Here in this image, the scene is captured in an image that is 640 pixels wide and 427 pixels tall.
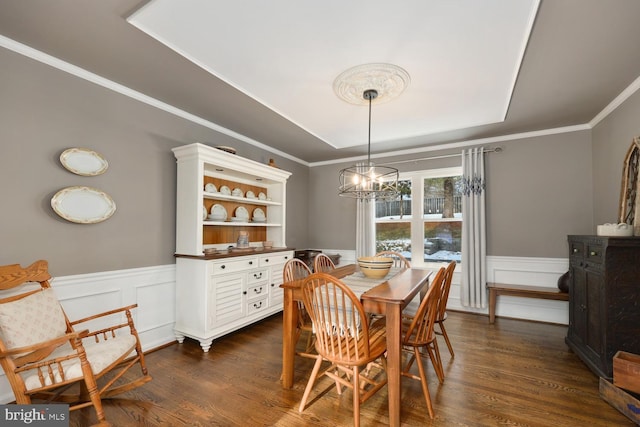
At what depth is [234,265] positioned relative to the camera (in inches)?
127

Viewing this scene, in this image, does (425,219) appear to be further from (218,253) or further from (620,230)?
(218,253)

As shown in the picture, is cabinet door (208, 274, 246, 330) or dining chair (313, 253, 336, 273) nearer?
cabinet door (208, 274, 246, 330)

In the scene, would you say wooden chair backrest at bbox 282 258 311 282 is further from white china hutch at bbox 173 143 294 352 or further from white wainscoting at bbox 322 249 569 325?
white wainscoting at bbox 322 249 569 325

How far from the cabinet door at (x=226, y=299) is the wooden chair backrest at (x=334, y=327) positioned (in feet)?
4.83

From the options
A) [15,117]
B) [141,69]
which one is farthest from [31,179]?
[141,69]

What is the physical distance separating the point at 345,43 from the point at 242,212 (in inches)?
104

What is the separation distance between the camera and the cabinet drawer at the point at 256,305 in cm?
344

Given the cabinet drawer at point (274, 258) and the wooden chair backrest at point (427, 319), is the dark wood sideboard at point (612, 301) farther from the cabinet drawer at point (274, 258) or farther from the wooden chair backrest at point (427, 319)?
the cabinet drawer at point (274, 258)

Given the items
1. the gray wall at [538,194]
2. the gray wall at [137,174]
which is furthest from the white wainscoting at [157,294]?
the gray wall at [538,194]

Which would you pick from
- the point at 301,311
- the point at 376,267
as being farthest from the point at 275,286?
the point at 376,267

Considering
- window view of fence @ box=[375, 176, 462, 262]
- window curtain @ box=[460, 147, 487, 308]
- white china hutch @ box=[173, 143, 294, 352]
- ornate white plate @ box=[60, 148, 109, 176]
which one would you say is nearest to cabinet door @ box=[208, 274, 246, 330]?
white china hutch @ box=[173, 143, 294, 352]

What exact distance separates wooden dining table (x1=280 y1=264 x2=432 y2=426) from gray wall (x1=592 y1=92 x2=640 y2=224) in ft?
7.43

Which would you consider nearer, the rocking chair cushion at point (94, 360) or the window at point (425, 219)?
the rocking chair cushion at point (94, 360)

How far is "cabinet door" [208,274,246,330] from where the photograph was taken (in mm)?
2977
